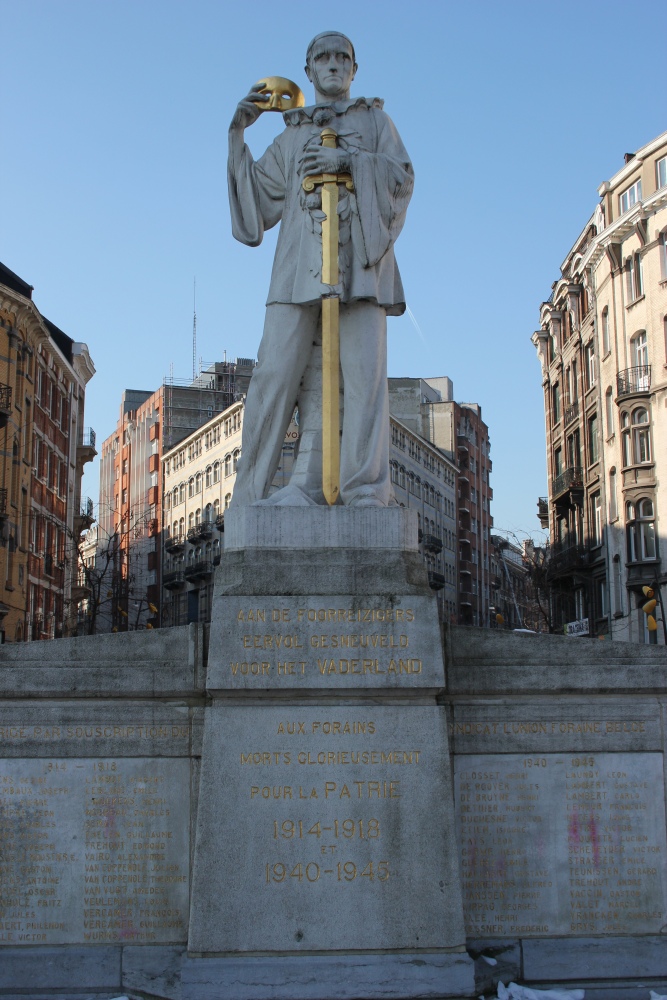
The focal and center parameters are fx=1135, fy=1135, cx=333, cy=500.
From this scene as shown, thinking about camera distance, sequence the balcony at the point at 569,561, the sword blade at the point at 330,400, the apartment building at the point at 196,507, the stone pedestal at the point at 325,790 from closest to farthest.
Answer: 1. the stone pedestal at the point at 325,790
2. the sword blade at the point at 330,400
3. the balcony at the point at 569,561
4. the apartment building at the point at 196,507

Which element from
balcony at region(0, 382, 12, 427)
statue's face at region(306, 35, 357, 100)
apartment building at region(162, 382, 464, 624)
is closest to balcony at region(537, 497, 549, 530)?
apartment building at region(162, 382, 464, 624)

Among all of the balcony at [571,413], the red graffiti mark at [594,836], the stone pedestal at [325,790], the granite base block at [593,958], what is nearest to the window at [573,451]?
the balcony at [571,413]

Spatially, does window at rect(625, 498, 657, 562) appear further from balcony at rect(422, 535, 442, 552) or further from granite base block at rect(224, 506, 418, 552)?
granite base block at rect(224, 506, 418, 552)

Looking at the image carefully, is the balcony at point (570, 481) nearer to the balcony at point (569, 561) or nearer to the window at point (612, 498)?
the balcony at point (569, 561)

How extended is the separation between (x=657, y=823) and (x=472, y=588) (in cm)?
10872

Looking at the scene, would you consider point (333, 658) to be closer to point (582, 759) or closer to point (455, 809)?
point (455, 809)

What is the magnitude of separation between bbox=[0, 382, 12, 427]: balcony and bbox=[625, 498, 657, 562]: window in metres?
32.3

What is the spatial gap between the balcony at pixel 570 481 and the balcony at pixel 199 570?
100 feet

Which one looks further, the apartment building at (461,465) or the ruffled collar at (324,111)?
the apartment building at (461,465)

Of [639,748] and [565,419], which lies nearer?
[639,748]

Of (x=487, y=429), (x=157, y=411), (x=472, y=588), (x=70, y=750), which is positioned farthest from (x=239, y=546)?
(x=487, y=429)

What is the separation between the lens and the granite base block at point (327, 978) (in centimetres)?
834

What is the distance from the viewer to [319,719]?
29.8ft

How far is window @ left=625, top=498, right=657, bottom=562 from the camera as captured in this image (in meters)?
54.8
